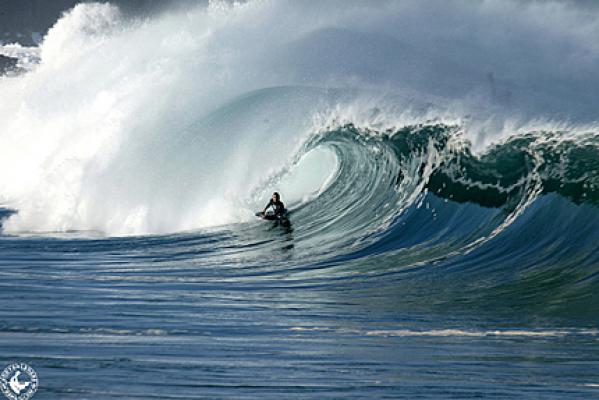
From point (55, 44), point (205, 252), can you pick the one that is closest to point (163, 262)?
point (205, 252)

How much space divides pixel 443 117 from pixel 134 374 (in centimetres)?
1053

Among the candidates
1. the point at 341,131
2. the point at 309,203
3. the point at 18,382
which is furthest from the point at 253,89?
the point at 18,382

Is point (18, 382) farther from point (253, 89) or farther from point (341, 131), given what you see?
point (253, 89)

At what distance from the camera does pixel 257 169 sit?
17.4 m

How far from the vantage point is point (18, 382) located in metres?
4.95

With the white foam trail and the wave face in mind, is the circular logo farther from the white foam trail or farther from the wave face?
the white foam trail

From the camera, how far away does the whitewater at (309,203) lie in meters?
5.82

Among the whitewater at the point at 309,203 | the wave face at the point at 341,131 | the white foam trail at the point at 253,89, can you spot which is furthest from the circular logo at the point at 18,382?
the white foam trail at the point at 253,89

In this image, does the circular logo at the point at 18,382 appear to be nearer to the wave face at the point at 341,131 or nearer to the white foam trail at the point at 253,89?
the wave face at the point at 341,131

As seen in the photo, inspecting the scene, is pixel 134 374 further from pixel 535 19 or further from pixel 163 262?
pixel 535 19

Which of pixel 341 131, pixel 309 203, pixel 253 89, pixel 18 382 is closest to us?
pixel 18 382

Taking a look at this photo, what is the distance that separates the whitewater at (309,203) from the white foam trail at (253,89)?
47 mm

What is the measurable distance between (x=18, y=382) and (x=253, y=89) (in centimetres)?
1379

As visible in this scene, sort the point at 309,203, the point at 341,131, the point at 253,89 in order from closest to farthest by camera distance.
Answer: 1. the point at 309,203
2. the point at 341,131
3. the point at 253,89
